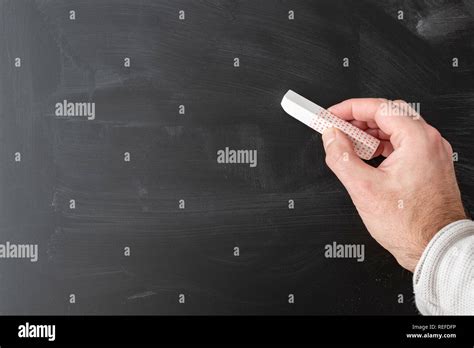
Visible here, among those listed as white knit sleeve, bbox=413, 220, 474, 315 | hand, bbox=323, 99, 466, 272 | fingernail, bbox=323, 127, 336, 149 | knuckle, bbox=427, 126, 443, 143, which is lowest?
white knit sleeve, bbox=413, 220, 474, 315

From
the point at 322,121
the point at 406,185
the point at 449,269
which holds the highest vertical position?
the point at 322,121

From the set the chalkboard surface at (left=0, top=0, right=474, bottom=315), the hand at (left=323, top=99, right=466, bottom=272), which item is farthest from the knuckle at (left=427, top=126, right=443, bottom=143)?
the chalkboard surface at (left=0, top=0, right=474, bottom=315)

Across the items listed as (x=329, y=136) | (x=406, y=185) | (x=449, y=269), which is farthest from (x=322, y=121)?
(x=449, y=269)

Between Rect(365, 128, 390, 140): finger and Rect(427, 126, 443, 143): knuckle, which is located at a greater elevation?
Rect(365, 128, 390, 140): finger

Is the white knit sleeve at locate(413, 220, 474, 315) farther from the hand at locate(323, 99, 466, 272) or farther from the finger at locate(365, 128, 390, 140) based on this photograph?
the finger at locate(365, 128, 390, 140)

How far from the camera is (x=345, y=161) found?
27.9 inches

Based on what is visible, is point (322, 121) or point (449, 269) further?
point (322, 121)

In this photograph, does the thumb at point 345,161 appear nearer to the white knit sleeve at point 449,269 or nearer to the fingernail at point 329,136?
the fingernail at point 329,136

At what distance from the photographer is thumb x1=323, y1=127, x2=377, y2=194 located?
0.69 m

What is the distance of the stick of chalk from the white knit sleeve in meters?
0.15

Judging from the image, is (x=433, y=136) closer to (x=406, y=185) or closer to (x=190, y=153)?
(x=406, y=185)

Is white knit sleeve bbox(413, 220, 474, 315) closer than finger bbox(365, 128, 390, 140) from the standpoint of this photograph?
Yes

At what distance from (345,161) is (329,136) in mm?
49

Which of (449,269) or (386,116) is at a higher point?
(386,116)
